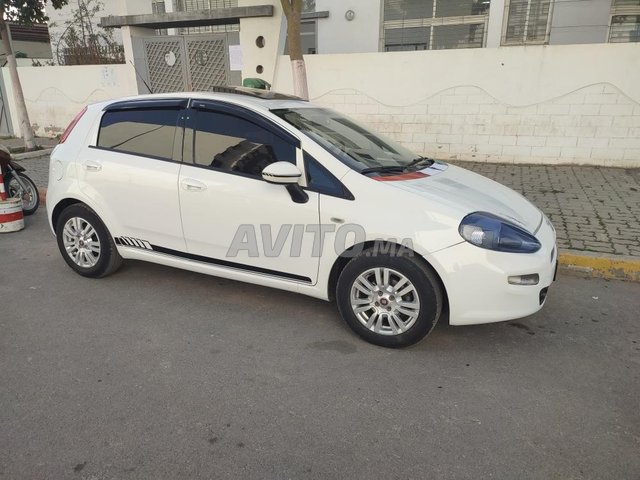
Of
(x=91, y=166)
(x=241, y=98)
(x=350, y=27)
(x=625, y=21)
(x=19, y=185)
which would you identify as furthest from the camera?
(x=350, y=27)

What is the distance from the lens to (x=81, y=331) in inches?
138

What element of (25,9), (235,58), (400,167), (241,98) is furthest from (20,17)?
(400,167)

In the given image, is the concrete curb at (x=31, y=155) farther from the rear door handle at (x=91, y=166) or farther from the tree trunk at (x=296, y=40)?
the rear door handle at (x=91, y=166)

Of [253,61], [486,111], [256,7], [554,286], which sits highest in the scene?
[256,7]

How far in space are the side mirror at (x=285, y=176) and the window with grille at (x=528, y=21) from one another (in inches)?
392

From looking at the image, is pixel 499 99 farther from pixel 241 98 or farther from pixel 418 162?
pixel 241 98

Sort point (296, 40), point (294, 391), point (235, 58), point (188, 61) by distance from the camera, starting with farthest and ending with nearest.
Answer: point (188, 61), point (235, 58), point (296, 40), point (294, 391)

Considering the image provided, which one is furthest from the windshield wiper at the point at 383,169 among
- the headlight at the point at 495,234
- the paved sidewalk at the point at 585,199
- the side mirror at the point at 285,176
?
the paved sidewalk at the point at 585,199

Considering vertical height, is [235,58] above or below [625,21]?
below

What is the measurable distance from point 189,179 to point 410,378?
7.07 feet

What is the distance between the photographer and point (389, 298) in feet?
10.5

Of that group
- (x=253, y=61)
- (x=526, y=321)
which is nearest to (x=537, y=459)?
(x=526, y=321)

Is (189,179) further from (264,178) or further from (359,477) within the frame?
(359,477)

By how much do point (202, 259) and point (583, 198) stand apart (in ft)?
17.5
